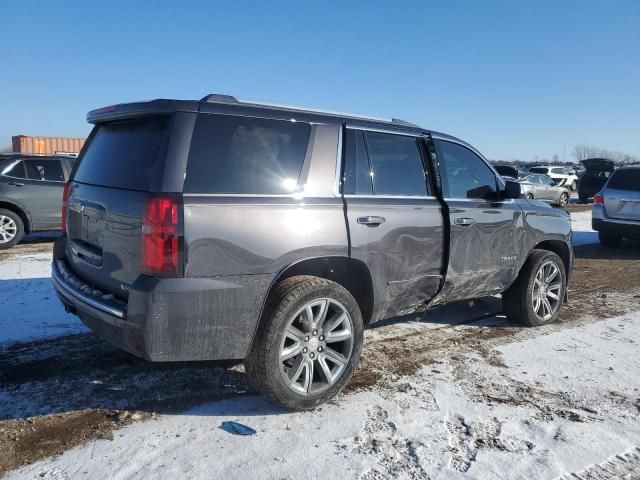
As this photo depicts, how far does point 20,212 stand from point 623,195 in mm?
11380

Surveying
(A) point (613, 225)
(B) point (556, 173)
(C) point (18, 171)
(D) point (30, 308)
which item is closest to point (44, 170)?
(C) point (18, 171)

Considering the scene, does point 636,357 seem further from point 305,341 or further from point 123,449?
point 123,449

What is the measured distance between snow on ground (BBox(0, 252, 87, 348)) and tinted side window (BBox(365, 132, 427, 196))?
3.02 m

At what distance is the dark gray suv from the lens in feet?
9.41

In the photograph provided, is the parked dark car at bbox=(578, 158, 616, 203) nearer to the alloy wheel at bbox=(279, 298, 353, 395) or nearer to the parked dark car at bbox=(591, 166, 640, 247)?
the parked dark car at bbox=(591, 166, 640, 247)

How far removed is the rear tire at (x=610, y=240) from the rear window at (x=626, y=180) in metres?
1.02

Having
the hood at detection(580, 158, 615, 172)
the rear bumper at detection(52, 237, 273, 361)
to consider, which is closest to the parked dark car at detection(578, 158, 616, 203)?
the hood at detection(580, 158, 615, 172)

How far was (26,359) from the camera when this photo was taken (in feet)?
13.1

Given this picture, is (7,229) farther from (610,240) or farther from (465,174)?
(610,240)

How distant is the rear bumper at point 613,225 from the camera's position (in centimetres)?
1011

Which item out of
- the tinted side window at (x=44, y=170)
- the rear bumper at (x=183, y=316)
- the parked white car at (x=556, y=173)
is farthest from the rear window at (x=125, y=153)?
the parked white car at (x=556, y=173)

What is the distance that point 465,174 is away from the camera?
15.3ft

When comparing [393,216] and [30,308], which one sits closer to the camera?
[393,216]

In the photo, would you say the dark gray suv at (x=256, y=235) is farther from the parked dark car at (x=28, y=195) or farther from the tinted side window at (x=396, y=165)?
the parked dark car at (x=28, y=195)
